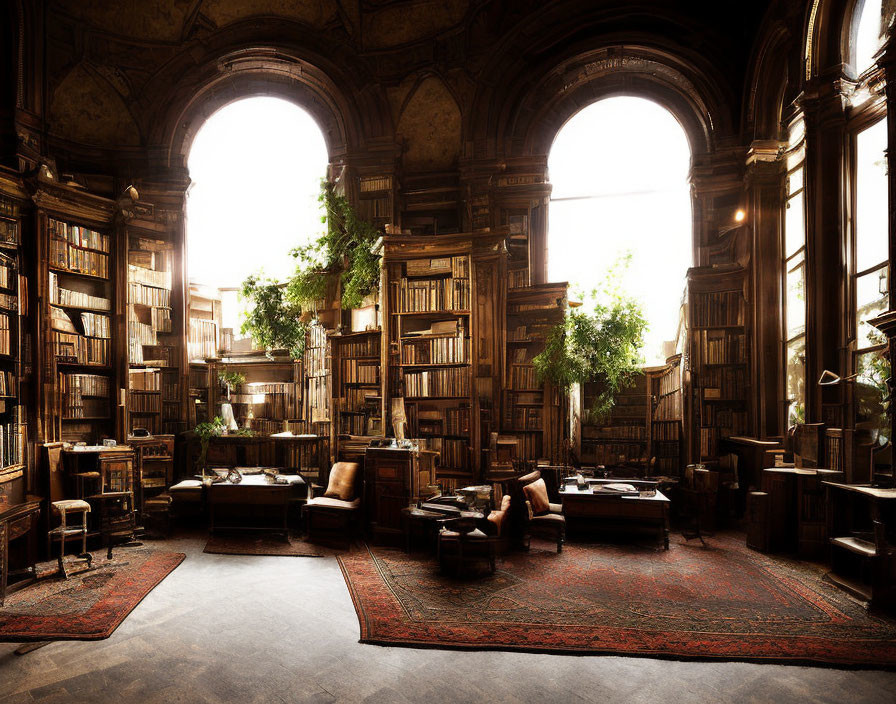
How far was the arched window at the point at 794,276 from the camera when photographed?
6.79m

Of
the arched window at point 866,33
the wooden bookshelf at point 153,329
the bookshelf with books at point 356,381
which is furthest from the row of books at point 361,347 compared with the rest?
the arched window at point 866,33

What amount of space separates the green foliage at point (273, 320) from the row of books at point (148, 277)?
3.74ft

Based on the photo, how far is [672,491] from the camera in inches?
295

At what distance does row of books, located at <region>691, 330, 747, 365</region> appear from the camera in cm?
762

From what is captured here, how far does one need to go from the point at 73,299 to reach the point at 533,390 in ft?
20.2

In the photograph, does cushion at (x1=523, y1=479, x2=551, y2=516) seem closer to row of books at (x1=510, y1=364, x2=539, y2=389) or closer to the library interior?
the library interior

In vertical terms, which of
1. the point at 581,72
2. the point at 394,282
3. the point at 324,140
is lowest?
the point at 394,282

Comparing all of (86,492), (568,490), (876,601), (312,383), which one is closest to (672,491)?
(568,490)

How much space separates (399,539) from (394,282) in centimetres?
343

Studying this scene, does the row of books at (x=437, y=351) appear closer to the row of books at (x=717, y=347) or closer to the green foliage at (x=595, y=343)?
the green foliage at (x=595, y=343)

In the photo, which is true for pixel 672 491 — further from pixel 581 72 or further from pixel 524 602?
pixel 581 72

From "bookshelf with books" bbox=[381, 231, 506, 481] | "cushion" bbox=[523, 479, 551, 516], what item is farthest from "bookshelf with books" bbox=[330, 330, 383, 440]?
"cushion" bbox=[523, 479, 551, 516]

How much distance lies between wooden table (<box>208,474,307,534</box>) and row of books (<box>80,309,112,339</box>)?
2.61 meters

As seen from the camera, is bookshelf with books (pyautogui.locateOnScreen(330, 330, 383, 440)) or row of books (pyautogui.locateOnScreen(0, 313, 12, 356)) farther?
bookshelf with books (pyautogui.locateOnScreen(330, 330, 383, 440))
